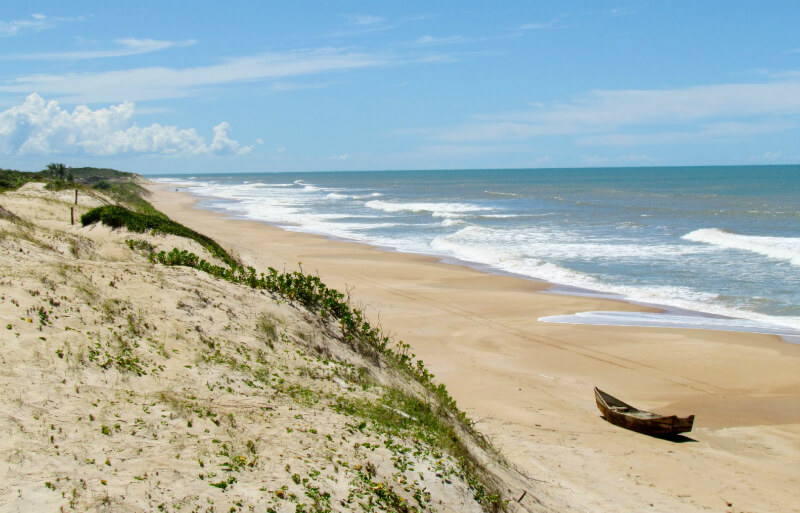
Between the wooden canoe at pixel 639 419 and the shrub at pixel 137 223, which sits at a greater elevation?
the shrub at pixel 137 223

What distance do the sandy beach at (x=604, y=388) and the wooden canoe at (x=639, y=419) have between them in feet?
0.63

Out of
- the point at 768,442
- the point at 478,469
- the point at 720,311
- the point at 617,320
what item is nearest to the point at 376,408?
the point at 478,469

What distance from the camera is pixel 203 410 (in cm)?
669

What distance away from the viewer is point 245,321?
30.8ft

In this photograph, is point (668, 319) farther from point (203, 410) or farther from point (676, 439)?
point (203, 410)

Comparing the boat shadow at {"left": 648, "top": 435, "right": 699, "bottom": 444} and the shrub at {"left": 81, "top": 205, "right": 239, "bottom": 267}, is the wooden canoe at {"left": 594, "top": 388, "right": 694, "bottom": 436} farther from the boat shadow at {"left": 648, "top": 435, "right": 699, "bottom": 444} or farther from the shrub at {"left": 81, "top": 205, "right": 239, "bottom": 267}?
the shrub at {"left": 81, "top": 205, "right": 239, "bottom": 267}

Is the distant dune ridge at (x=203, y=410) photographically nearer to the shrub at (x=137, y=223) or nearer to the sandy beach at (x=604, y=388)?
the sandy beach at (x=604, y=388)

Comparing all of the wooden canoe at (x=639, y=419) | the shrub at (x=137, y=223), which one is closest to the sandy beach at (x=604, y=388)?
the wooden canoe at (x=639, y=419)

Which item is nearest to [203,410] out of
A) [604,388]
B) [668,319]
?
[604,388]

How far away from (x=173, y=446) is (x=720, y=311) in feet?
57.2

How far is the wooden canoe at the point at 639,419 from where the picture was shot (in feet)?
34.8

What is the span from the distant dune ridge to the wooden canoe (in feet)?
11.4

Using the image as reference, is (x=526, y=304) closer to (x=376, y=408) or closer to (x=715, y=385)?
(x=715, y=385)

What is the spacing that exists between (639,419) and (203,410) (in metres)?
7.35
